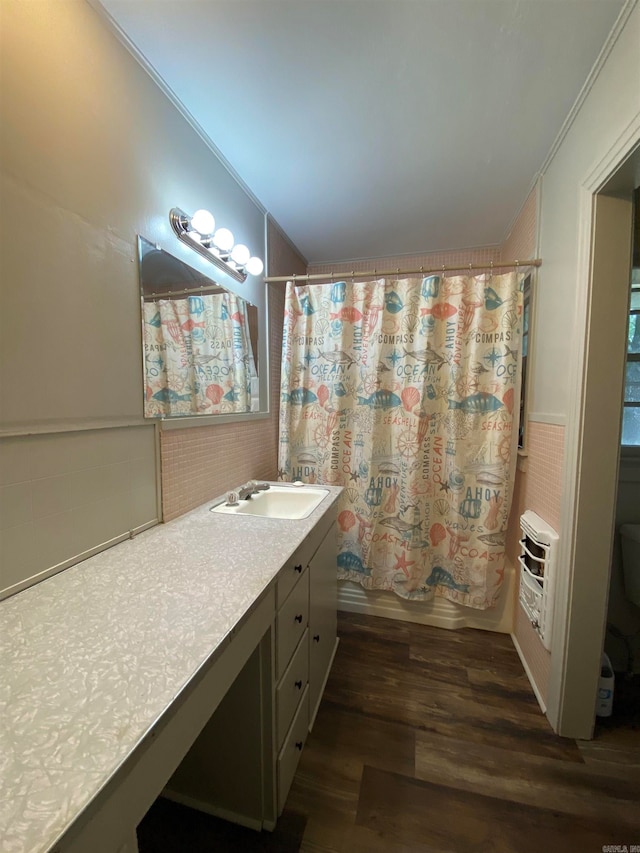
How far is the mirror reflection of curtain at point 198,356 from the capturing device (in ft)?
3.80

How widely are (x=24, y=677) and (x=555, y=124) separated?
2.27m

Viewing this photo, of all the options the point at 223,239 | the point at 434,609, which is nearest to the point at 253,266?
the point at 223,239

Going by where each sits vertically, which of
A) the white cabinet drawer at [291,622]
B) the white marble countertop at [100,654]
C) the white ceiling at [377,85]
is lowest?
the white cabinet drawer at [291,622]

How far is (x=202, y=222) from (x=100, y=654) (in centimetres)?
140

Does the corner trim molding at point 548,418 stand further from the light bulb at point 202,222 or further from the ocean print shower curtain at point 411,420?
the light bulb at point 202,222

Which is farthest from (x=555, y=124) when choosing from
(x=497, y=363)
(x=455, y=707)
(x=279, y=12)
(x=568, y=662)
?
(x=455, y=707)

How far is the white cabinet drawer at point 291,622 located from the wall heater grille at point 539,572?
0.98 metres

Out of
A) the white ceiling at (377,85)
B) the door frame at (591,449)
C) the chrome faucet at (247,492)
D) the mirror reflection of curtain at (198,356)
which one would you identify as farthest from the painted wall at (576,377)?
the mirror reflection of curtain at (198,356)

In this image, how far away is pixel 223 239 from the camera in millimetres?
1420

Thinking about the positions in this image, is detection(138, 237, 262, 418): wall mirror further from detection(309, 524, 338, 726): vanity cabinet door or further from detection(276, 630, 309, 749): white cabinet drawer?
detection(276, 630, 309, 749): white cabinet drawer

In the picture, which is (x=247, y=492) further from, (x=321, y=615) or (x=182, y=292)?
(x=182, y=292)

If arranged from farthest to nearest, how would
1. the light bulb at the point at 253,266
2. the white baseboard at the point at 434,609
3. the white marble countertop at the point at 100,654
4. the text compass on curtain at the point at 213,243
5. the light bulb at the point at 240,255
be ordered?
the white baseboard at the point at 434,609
the light bulb at the point at 253,266
the light bulb at the point at 240,255
the text compass on curtain at the point at 213,243
the white marble countertop at the point at 100,654

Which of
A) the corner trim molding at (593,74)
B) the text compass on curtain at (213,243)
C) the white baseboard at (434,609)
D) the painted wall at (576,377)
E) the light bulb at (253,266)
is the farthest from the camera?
the white baseboard at (434,609)

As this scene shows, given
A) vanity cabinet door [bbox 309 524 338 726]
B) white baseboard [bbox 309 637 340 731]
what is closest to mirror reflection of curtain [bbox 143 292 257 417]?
vanity cabinet door [bbox 309 524 338 726]
